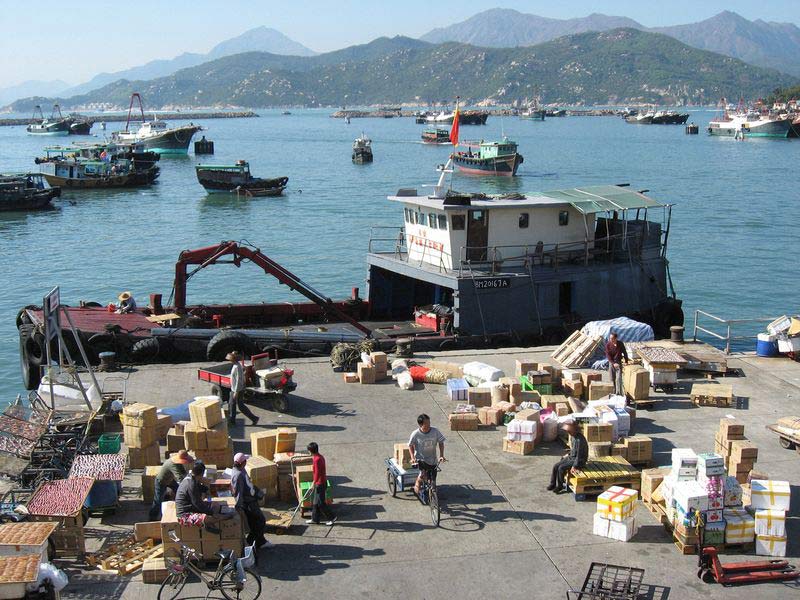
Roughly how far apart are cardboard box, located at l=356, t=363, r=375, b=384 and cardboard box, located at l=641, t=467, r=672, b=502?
6.58m

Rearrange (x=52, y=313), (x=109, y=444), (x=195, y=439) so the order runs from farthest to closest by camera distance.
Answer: (x=52, y=313) → (x=109, y=444) → (x=195, y=439)

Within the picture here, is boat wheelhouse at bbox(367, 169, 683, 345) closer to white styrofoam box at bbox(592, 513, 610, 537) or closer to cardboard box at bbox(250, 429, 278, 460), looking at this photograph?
cardboard box at bbox(250, 429, 278, 460)

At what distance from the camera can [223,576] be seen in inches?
394

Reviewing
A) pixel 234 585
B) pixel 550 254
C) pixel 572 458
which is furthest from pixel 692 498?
pixel 550 254

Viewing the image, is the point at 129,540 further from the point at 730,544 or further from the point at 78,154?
the point at 78,154

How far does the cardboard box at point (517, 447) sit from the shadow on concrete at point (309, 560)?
12.5ft

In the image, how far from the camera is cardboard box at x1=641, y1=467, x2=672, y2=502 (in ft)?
40.8

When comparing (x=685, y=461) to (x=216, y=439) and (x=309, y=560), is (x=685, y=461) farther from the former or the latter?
(x=216, y=439)

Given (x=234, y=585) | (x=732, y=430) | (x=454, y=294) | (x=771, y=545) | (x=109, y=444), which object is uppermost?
(x=454, y=294)

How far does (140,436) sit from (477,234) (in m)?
11.4

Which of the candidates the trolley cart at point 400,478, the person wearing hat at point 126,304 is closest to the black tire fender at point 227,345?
the person wearing hat at point 126,304

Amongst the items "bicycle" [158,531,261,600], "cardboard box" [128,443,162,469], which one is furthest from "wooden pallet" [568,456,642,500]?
"cardboard box" [128,443,162,469]

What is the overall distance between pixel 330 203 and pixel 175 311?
46698 mm

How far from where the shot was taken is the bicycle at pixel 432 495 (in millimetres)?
11914
